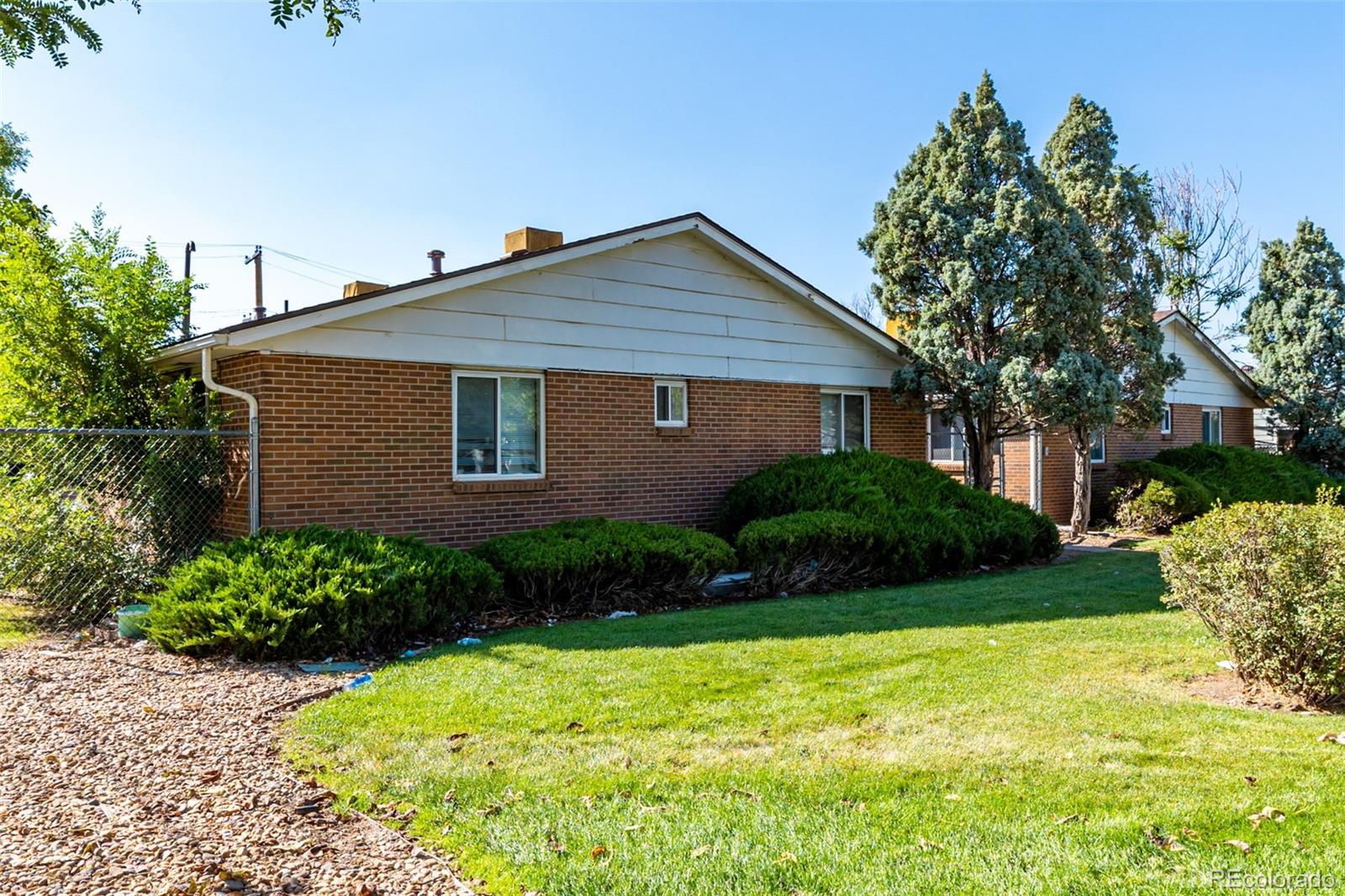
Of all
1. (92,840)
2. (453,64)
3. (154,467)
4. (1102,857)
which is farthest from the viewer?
(453,64)

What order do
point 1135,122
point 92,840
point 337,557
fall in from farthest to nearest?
point 1135,122 < point 337,557 < point 92,840

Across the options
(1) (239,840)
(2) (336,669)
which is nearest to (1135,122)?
(2) (336,669)

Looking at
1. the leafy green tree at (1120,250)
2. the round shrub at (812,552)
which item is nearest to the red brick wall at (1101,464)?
the leafy green tree at (1120,250)

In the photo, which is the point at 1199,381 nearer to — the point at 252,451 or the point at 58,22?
the point at 252,451

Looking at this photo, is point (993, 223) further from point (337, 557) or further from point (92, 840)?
point (92, 840)

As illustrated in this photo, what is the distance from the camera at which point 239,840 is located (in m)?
3.72

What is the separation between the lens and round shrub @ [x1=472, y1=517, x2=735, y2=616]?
8.72 metres

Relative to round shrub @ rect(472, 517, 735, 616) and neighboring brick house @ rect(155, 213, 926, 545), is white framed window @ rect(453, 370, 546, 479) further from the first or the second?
round shrub @ rect(472, 517, 735, 616)

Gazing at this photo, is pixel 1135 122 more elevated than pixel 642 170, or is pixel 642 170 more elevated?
pixel 1135 122

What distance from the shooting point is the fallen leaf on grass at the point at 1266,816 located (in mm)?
3664

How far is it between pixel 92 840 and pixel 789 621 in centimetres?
568

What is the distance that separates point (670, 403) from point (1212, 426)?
18.7m

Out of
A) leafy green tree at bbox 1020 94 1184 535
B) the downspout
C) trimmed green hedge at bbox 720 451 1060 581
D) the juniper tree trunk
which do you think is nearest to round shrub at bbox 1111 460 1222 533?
the juniper tree trunk

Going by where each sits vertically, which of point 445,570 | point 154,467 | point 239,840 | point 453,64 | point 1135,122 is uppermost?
point 1135,122
